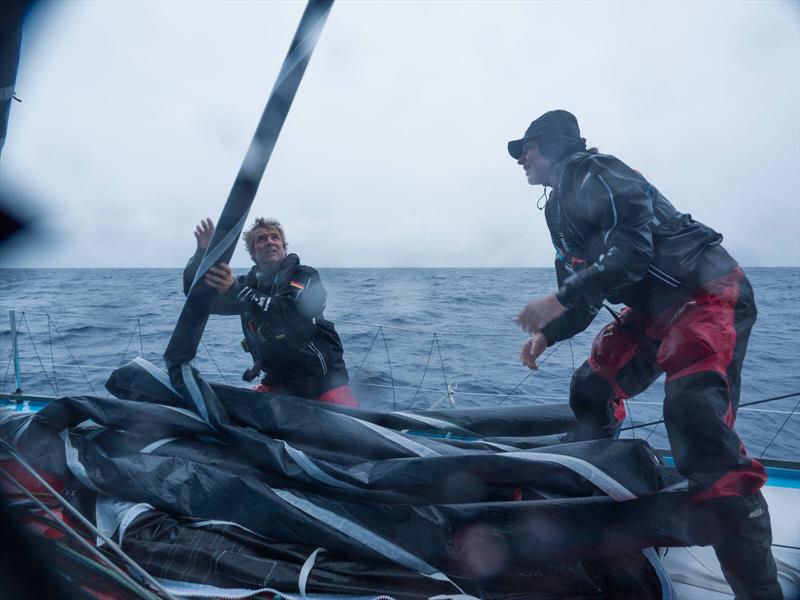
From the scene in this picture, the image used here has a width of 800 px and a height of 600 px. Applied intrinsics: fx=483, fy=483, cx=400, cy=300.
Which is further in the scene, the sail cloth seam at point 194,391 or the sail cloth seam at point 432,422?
the sail cloth seam at point 432,422

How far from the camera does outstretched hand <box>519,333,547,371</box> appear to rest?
1821 millimetres

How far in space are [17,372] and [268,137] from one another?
3474mm

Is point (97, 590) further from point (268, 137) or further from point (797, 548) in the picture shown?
point (797, 548)

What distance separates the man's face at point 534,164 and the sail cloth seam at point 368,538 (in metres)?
1.39

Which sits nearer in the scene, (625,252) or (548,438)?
(625,252)

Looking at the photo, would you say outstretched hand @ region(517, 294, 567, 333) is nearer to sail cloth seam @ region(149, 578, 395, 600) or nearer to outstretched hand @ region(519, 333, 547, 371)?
outstretched hand @ region(519, 333, 547, 371)

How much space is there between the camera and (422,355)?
7523 mm

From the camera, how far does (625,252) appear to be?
150 cm

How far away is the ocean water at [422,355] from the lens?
429 centimetres

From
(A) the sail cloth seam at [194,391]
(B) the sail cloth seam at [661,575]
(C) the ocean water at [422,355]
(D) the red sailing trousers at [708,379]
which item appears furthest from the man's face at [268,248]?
(B) the sail cloth seam at [661,575]

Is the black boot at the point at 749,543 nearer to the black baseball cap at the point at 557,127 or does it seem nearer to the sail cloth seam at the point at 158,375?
the black baseball cap at the point at 557,127

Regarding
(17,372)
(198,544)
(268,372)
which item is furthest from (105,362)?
(198,544)

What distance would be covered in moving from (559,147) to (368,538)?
149 cm

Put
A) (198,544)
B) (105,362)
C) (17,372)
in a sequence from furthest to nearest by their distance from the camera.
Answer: (105,362) → (17,372) → (198,544)
